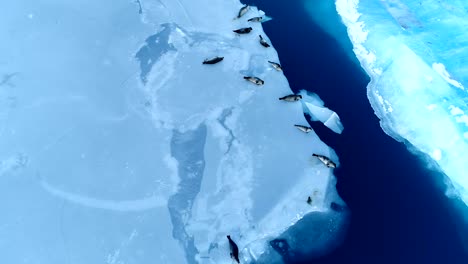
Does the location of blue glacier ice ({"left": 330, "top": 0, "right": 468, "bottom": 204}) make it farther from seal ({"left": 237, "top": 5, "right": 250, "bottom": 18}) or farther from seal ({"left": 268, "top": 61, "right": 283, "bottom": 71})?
seal ({"left": 237, "top": 5, "right": 250, "bottom": 18})

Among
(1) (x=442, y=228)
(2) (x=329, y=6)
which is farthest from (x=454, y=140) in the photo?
(2) (x=329, y=6)

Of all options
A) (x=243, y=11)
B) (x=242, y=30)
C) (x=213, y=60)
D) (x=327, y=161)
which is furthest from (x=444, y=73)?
(x=213, y=60)

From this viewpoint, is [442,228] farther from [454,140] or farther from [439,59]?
[439,59]

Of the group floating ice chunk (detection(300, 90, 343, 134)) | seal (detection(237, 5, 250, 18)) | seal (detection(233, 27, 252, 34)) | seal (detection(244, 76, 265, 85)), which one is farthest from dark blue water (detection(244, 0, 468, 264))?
seal (detection(244, 76, 265, 85))

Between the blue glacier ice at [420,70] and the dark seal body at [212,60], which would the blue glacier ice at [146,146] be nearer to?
the dark seal body at [212,60]

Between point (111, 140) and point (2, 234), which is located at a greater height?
point (111, 140)
